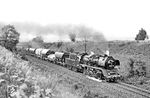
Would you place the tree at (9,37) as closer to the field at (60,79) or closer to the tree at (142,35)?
the field at (60,79)

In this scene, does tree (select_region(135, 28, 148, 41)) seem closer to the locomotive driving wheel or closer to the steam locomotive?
the steam locomotive

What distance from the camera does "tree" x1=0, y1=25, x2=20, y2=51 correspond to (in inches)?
1831

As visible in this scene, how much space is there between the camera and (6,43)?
47.1 m

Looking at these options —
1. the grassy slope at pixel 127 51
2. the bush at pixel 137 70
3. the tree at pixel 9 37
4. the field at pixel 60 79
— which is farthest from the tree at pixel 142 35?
the tree at pixel 9 37

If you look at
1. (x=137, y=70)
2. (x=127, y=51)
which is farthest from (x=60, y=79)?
(x=127, y=51)

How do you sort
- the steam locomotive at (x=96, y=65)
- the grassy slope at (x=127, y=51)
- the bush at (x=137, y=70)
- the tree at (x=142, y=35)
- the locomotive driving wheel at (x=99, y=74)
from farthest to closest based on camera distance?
the tree at (x=142, y=35) → the grassy slope at (x=127, y=51) → the bush at (x=137, y=70) → the locomotive driving wheel at (x=99, y=74) → the steam locomotive at (x=96, y=65)

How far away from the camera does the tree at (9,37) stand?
46.5 m

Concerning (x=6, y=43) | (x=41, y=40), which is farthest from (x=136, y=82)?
(x=41, y=40)

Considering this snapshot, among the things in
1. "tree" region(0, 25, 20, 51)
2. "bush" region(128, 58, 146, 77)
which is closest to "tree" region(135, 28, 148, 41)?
"bush" region(128, 58, 146, 77)

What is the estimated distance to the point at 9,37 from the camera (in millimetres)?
50188

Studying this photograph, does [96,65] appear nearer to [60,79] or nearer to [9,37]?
[60,79]

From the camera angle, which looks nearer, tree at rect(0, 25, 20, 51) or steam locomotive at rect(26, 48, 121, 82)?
steam locomotive at rect(26, 48, 121, 82)

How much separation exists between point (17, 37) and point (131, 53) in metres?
31.4

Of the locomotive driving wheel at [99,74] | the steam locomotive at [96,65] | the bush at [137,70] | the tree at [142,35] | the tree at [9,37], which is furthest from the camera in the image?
the tree at [142,35]
